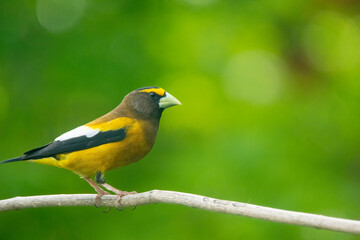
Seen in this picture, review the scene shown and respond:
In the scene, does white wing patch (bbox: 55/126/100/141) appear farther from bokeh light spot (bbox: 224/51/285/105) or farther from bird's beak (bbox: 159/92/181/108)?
bokeh light spot (bbox: 224/51/285/105)

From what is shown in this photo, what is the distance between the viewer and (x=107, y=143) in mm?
3822

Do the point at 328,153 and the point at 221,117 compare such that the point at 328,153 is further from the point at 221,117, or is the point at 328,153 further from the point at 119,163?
the point at 119,163

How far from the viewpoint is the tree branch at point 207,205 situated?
7.72ft

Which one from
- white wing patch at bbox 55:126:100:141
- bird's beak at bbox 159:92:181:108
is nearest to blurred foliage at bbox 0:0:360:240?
white wing patch at bbox 55:126:100:141

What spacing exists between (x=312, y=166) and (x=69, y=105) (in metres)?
3.22

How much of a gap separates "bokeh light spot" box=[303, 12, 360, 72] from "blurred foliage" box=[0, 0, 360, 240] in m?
0.02

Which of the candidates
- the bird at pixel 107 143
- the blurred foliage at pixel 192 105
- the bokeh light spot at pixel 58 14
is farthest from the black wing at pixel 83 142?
the bokeh light spot at pixel 58 14

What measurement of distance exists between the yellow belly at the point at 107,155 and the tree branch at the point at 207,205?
232mm

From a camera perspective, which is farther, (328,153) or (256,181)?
(328,153)

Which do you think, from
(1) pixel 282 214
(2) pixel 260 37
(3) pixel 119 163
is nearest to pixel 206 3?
(2) pixel 260 37

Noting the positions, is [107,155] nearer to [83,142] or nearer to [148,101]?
[83,142]

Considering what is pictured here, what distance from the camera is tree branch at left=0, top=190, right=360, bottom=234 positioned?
235 cm

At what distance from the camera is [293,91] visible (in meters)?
7.91

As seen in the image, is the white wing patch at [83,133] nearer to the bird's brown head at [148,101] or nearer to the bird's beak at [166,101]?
the bird's brown head at [148,101]
